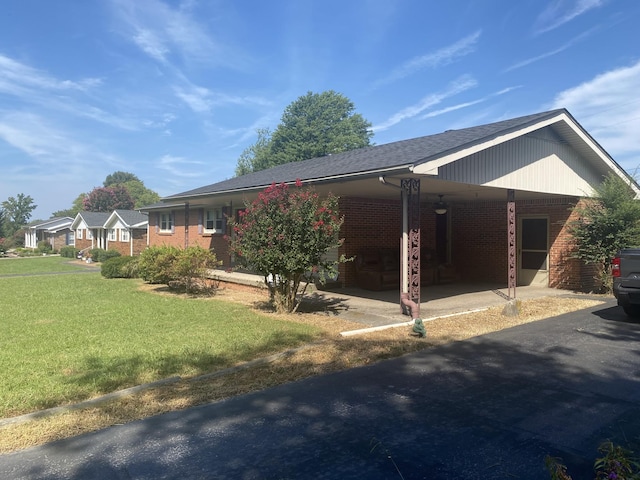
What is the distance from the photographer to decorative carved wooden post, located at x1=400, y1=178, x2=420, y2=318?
8.82m

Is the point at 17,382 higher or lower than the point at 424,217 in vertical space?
lower

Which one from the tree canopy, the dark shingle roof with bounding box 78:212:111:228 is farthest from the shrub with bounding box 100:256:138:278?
the tree canopy

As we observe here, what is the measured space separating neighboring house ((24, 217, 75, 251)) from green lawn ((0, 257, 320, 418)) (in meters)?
41.8

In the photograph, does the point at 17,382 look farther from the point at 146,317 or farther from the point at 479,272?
the point at 479,272

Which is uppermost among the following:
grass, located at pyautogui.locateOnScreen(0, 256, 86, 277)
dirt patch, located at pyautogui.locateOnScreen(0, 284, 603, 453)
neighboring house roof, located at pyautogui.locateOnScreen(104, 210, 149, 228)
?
neighboring house roof, located at pyautogui.locateOnScreen(104, 210, 149, 228)

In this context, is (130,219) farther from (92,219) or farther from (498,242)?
(498,242)

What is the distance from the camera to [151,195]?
9706 centimetres

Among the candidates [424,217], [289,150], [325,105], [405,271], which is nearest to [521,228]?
[424,217]

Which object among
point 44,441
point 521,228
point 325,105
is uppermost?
point 325,105

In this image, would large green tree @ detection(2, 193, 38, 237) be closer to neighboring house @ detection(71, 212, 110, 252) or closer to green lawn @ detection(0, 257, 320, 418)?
neighboring house @ detection(71, 212, 110, 252)

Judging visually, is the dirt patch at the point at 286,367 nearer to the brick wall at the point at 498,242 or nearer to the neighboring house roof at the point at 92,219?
the brick wall at the point at 498,242

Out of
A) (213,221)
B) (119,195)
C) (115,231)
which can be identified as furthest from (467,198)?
(119,195)

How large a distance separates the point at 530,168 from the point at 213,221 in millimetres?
12893

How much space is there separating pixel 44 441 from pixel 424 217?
530 inches
